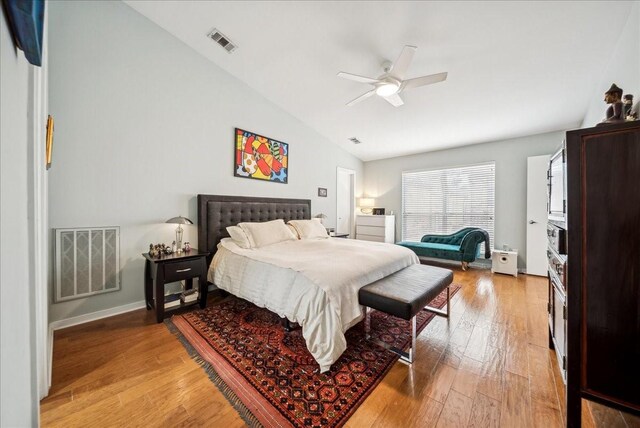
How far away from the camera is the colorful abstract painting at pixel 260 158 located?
3514mm

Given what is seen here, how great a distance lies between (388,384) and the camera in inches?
62.2

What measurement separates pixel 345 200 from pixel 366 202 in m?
0.70

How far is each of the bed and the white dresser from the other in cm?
267

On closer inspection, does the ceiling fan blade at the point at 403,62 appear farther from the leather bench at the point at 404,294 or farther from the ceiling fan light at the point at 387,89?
the leather bench at the point at 404,294

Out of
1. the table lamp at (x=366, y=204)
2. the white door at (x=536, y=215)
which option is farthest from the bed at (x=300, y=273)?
the table lamp at (x=366, y=204)

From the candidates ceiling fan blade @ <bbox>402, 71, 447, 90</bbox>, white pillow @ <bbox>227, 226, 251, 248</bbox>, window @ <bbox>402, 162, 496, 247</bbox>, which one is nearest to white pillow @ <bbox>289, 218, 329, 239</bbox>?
white pillow @ <bbox>227, 226, 251, 248</bbox>

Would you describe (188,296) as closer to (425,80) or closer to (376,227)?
(425,80)

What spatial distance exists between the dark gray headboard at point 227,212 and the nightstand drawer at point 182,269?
473 millimetres

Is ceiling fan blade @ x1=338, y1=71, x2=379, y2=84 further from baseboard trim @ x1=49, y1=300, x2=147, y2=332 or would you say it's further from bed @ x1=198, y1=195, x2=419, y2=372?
baseboard trim @ x1=49, y1=300, x2=147, y2=332

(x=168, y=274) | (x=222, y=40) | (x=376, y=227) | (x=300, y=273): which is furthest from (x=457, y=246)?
(x=222, y=40)

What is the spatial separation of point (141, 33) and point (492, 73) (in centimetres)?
405

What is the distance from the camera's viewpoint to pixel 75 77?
88.0 inches

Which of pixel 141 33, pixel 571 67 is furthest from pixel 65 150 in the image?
pixel 571 67

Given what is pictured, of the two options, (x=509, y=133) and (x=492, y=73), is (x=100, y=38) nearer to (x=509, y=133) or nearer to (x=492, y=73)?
(x=492, y=73)
